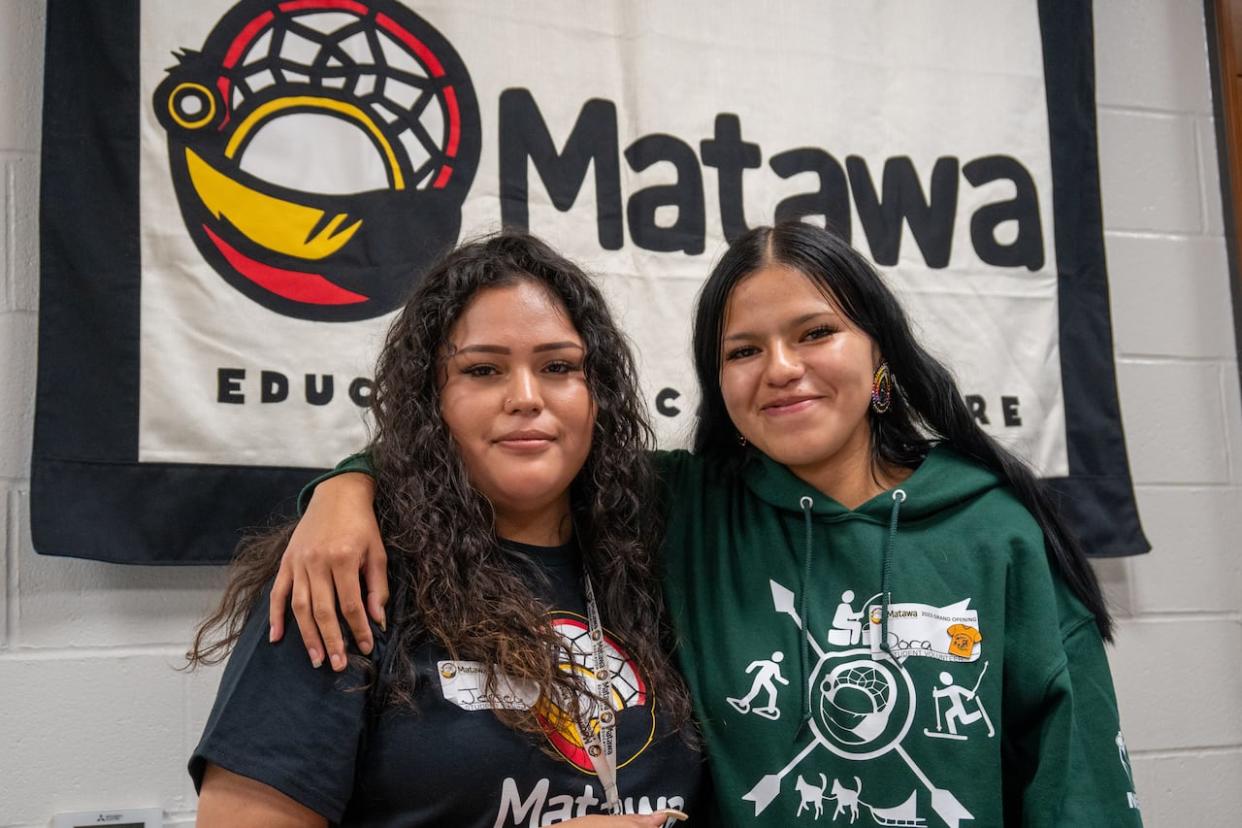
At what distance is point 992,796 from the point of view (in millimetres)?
1191

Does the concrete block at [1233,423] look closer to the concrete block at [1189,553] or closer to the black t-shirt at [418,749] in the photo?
the concrete block at [1189,553]

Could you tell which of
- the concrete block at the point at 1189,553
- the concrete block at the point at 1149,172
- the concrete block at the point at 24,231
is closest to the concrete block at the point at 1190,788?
the concrete block at the point at 1189,553

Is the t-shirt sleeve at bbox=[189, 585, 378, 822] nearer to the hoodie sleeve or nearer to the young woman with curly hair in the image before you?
the young woman with curly hair

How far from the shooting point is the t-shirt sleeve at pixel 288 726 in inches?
39.3

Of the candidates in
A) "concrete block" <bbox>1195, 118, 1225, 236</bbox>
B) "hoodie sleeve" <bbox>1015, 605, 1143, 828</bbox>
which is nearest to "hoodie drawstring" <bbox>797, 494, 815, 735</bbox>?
"hoodie sleeve" <bbox>1015, 605, 1143, 828</bbox>

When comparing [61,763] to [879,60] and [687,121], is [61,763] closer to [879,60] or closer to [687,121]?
[687,121]

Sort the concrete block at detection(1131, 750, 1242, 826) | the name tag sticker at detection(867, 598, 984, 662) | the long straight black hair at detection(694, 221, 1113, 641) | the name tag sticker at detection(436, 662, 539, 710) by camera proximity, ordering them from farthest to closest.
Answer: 1. the concrete block at detection(1131, 750, 1242, 826)
2. the long straight black hair at detection(694, 221, 1113, 641)
3. the name tag sticker at detection(867, 598, 984, 662)
4. the name tag sticker at detection(436, 662, 539, 710)

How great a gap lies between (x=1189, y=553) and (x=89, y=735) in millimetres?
2108

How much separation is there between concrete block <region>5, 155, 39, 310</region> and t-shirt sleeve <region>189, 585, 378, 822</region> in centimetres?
90

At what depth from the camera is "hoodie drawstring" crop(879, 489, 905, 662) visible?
1250 millimetres

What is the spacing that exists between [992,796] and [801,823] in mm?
222

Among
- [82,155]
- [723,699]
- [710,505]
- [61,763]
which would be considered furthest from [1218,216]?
[61,763]

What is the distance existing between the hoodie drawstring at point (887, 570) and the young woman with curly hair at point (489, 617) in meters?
0.25

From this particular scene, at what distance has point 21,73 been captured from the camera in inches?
65.2
